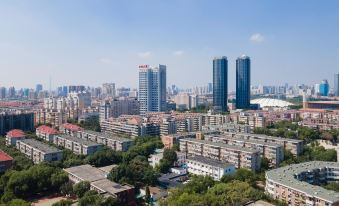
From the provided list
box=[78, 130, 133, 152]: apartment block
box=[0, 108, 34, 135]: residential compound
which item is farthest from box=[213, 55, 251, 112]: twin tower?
box=[0, 108, 34, 135]: residential compound

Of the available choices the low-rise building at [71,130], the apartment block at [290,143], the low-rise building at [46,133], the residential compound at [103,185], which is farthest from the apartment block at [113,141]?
the apartment block at [290,143]

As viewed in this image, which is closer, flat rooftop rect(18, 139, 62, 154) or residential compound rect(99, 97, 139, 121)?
flat rooftop rect(18, 139, 62, 154)

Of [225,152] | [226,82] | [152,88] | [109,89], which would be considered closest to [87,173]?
[225,152]

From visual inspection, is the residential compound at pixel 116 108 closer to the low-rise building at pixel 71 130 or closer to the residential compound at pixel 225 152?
the low-rise building at pixel 71 130

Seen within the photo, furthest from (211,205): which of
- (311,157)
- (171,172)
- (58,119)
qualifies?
(58,119)

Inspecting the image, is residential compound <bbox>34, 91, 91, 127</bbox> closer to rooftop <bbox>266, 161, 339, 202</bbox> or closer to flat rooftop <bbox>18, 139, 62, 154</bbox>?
flat rooftop <bbox>18, 139, 62, 154</bbox>

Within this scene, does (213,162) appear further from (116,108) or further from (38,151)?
(116,108)

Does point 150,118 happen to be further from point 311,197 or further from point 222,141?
point 311,197
